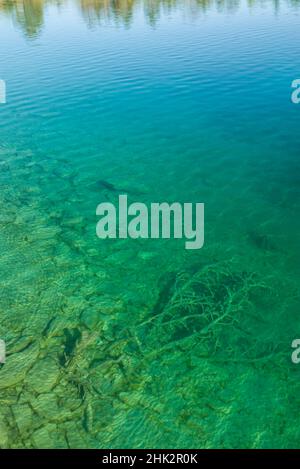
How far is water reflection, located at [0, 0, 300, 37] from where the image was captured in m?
49.5

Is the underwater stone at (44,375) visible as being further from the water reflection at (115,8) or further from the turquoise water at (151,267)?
the water reflection at (115,8)

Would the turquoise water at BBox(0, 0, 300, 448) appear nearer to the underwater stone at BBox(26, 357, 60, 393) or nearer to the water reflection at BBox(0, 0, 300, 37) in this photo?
the underwater stone at BBox(26, 357, 60, 393)

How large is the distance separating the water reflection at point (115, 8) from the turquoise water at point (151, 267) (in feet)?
88.0

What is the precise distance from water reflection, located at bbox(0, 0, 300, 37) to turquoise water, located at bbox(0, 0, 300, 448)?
26809 millimetres

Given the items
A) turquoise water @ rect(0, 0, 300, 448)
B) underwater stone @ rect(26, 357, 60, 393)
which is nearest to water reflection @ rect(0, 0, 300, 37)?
turquoise water @ rect(0, 0, 300, 448)

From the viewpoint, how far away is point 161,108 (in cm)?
2303

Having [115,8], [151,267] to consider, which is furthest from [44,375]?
[115,8]

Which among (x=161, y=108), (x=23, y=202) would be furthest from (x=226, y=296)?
(x=161, y=108)

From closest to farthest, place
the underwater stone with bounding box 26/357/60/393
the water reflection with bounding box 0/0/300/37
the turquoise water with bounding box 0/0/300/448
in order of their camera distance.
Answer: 1. the turquoise water with bounding box 0/0/300/448
2. the underwater stone with bounding box 26/357/60/393
3. the water reflection with bounding box 0/0/300/37

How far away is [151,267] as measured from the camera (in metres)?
11.6

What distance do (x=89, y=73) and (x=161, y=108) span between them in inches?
366

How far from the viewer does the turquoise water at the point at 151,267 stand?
25.4 feet
